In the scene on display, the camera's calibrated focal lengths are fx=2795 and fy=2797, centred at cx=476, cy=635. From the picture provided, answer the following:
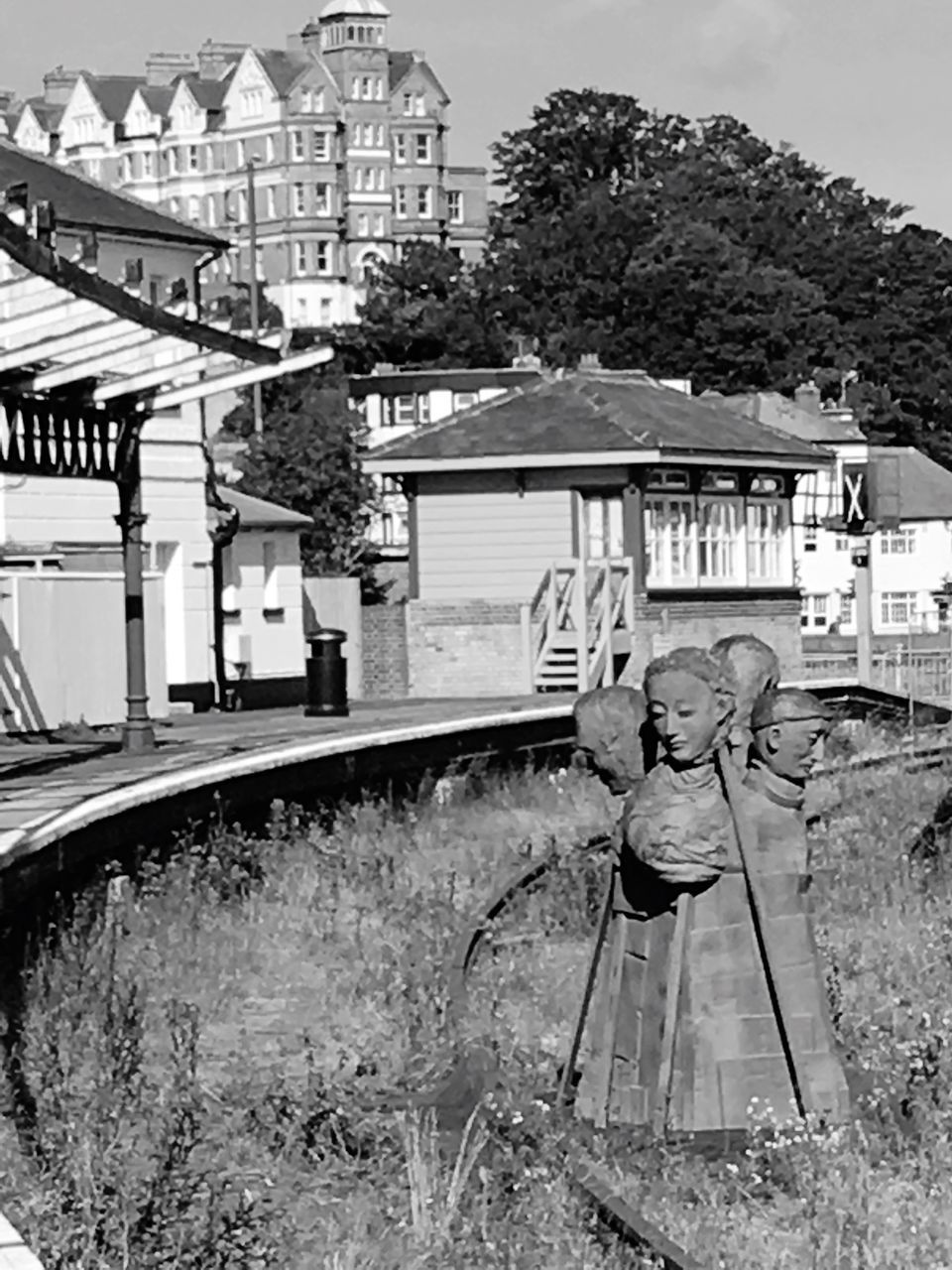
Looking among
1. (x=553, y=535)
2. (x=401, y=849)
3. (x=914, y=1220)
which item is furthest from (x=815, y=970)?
(x=553, y=535)

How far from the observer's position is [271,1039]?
12648 millimetres

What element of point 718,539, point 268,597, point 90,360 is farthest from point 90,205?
point 90,360

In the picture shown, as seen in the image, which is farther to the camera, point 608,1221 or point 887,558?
point 887,558

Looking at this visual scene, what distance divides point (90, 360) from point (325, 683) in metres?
10.4

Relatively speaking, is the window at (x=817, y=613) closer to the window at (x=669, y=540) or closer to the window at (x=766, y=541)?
the window at (x=766, y=541)

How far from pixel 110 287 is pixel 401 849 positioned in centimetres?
445

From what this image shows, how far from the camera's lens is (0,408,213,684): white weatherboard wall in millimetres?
36969

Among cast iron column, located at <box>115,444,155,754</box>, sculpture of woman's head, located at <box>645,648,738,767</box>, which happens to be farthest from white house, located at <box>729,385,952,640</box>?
sculpture of woman's head, located at <box>645,648,738,767</box>

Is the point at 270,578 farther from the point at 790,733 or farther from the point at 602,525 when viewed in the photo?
the point at 790,733

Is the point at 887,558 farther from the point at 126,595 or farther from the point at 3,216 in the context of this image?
the point at 3,216

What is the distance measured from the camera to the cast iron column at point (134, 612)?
74.8ft

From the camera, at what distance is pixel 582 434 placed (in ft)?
140

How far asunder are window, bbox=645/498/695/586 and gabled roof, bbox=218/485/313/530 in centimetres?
556

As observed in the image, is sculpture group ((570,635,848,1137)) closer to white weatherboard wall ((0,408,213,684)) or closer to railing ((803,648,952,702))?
white weatherboard wall ((0,408,213,684))
